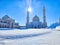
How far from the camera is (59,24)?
66.6 feet

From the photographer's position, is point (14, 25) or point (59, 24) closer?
point (59, 24)

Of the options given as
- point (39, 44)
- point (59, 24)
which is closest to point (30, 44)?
point (39, 44)

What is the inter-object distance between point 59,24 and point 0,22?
1247cm

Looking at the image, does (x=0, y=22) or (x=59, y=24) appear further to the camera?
(x=0, y=22)

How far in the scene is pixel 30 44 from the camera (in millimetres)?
3283

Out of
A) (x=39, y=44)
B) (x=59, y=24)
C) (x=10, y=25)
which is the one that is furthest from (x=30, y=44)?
(x=10, y=25)

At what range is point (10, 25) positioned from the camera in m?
23.0

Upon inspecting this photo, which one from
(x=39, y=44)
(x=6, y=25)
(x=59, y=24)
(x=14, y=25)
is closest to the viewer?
(x=39, y=44)

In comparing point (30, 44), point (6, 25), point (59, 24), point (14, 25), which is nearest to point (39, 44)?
point (30, 44)

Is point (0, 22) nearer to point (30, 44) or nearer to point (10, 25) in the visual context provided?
point (10, 25)

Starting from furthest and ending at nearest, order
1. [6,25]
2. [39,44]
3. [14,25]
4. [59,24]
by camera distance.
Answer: [6,25] → [14,25] → [59,24] → [39,44]

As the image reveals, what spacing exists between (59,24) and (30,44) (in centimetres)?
1798

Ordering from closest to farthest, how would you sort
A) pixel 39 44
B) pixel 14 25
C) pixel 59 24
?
1. pixel 39 44
2. pixel 59 24
3. pixel 14 25

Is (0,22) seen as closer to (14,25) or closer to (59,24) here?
(14,25)
